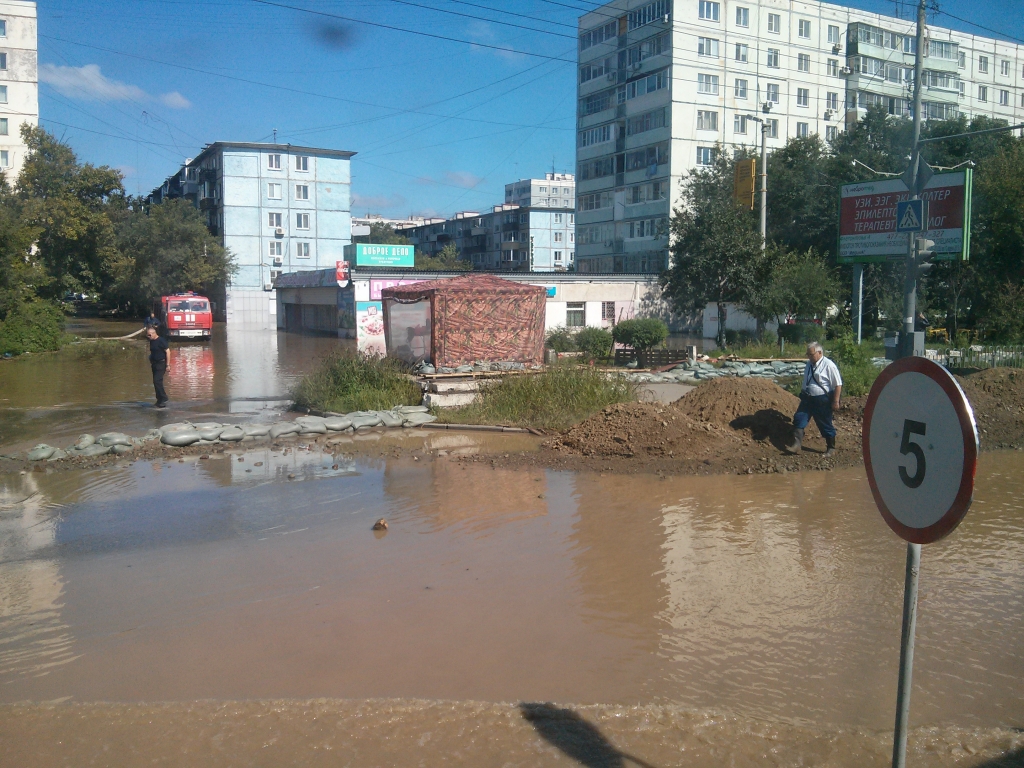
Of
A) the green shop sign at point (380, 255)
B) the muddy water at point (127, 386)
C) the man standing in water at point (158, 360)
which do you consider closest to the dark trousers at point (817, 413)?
the muddy water at point (127, 386)

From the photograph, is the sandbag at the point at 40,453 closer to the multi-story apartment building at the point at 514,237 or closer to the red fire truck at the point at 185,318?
the red fire truck at the point at 185,318

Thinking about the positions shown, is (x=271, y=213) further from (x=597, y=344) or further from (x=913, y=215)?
(x=913, y=215)

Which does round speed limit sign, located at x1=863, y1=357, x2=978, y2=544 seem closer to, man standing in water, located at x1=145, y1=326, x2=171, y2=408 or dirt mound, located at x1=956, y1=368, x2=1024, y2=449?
dirt mound, located at x1=956, y1=368, x2=1024, y2=449

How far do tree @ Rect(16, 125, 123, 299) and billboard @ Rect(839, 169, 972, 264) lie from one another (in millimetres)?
48931

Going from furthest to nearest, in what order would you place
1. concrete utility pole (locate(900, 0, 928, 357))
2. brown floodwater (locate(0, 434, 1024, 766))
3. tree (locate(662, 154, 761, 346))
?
tree (locate(662, 154, 761, 346))
concrete utility pole (locate(900, 0, 928, 357))
brown floodwater (locate(0, 434, 1024, 766))

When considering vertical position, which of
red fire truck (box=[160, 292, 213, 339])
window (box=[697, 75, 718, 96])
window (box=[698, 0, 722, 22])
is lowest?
red fire truck (box=[160, 292, 213, 339])

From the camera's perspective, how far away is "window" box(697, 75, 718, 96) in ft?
192

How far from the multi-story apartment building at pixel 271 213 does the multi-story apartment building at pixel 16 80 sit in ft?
44.8

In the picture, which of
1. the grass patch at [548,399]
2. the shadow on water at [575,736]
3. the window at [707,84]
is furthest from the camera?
the window at [707,84]

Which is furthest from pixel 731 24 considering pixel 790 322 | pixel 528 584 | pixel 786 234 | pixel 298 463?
pixel 528 584

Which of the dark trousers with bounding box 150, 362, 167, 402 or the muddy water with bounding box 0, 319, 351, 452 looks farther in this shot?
the dark trousers with bounding box 150, 362, 167, 402

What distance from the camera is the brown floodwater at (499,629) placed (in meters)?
4.12

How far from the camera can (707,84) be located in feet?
193

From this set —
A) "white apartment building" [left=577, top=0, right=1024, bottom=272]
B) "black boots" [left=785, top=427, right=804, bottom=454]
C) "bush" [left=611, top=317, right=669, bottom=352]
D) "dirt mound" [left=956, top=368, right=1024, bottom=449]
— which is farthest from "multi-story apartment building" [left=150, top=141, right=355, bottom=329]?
"black boots" [left=785, top=427, right=804, bottom=454]
